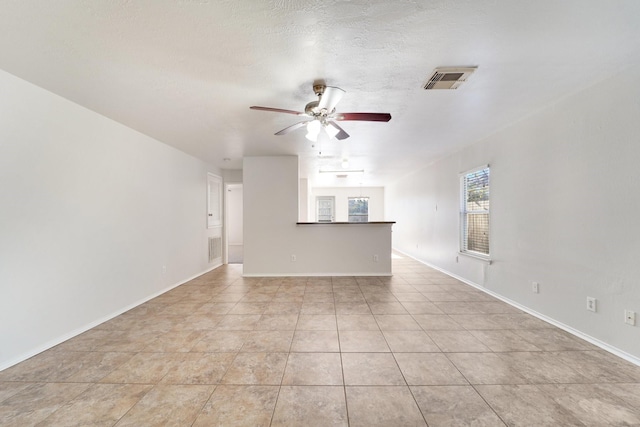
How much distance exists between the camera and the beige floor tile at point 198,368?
1842mm

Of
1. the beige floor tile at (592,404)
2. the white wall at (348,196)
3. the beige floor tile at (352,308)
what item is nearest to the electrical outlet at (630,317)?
the beige floor tile at (592,404)

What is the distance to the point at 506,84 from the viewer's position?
2.25 meters

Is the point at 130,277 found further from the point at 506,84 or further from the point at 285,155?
the point at 506,84

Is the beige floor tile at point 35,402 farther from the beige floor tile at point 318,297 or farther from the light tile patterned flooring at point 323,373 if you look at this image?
the beige floor tile at point 318,297

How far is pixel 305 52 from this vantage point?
5.84 feet

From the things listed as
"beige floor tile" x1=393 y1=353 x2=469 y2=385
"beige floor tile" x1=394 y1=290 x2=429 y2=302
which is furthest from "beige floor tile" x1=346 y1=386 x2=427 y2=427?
"beige floor tile" x1=394 y1=290 x2=429 y2=302

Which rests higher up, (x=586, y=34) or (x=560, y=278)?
(x=586, y=34)

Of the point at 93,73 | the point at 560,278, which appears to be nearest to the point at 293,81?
the point at 93,73

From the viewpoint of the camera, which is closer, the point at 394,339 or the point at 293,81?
the point at 293,81

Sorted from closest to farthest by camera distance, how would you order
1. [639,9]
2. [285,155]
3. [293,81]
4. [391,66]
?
[639,9] → [391,66] → [293,81] → [285,155]

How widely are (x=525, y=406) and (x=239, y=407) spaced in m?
1.76

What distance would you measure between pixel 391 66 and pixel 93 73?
2.31 metres

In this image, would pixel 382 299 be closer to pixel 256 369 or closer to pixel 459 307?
pixel 459 307

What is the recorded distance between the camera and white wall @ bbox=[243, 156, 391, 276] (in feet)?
16.1
